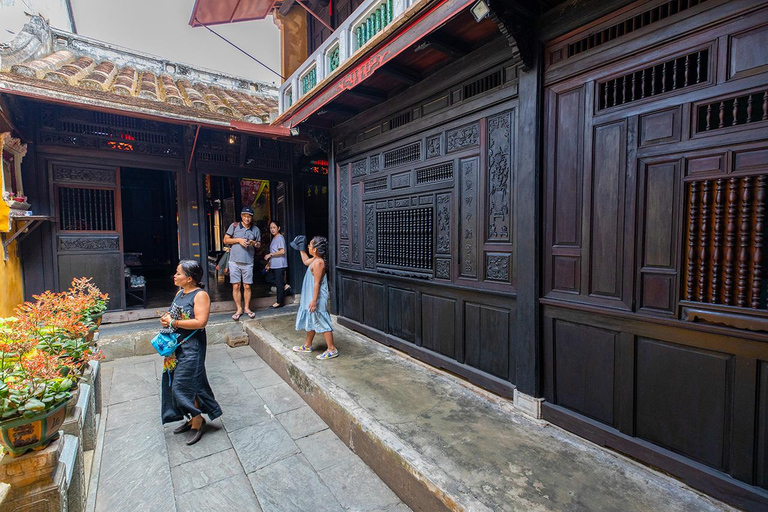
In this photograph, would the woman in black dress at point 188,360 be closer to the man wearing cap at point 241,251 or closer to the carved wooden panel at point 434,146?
the carved wooden panel at point 434,146

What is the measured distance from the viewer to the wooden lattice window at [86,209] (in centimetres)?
666

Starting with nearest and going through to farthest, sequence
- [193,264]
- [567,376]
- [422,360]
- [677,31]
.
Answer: [677,31] → [567,376] → [193,264] → [422,360]

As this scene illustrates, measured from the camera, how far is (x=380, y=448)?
120 inches

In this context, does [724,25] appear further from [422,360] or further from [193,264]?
[193,264]

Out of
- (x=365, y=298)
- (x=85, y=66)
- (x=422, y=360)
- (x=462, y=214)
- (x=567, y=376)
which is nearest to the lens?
(x=567, y=376)

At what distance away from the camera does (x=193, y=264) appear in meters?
3.65

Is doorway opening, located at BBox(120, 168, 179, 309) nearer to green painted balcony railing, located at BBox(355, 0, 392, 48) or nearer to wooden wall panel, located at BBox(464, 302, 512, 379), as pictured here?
green painted balcony railing, located at BBox(355, 0, 392, 48)

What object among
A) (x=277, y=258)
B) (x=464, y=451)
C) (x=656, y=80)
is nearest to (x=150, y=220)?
(x=277, y=258)

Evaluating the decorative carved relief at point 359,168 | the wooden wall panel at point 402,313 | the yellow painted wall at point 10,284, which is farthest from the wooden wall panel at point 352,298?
the yellow painted wall at point 10,284

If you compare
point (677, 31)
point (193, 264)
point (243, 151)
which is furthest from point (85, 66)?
point (677, 31)

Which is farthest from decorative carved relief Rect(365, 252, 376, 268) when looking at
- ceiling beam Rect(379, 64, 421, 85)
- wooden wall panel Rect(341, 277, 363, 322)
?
ceiling beam Rect(379, 64, 421, 85)

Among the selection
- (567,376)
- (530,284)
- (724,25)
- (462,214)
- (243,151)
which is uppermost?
(243,151)

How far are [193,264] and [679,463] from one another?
180 inches

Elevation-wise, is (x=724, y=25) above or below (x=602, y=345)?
above
